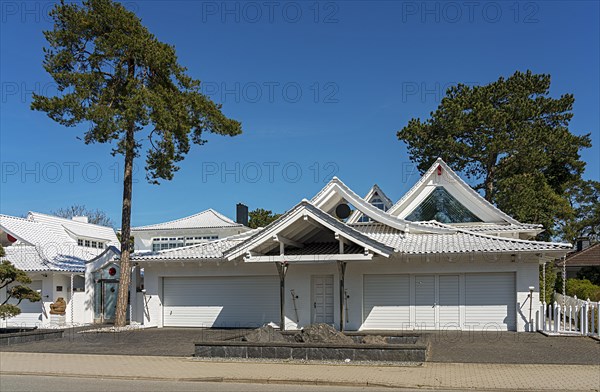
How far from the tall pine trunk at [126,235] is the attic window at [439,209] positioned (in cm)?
1228

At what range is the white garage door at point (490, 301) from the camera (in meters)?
21.4

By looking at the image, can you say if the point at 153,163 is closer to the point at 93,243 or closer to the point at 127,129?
the point at 127,129

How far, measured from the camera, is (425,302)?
72.6 ft

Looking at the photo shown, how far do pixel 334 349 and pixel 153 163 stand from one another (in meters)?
13.3

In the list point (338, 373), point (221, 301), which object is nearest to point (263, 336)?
point (338, 373)

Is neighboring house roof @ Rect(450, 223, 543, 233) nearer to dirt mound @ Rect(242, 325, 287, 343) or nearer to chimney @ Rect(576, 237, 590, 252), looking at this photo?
dirt mound @ Rect(242, 325, 287, 343)

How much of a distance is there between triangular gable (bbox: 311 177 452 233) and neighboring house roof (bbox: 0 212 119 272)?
41.6ft

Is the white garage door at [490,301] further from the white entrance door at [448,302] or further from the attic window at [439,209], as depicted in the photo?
the attic window at [439,209]

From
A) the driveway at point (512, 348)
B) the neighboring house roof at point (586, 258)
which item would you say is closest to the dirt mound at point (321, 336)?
the driveway at point (512, 348)

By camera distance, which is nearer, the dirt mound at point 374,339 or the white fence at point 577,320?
the dirt mound at point 374,339

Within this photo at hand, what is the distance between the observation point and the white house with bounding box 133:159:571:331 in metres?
20.6

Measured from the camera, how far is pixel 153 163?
24719mm

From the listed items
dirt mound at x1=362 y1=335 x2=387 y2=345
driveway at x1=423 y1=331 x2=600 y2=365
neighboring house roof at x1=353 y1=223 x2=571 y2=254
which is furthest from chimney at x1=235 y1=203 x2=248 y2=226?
dirt mound at x1=362 y1=335 x2=387 y2=345

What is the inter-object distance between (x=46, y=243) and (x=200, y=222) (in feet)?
40.1
